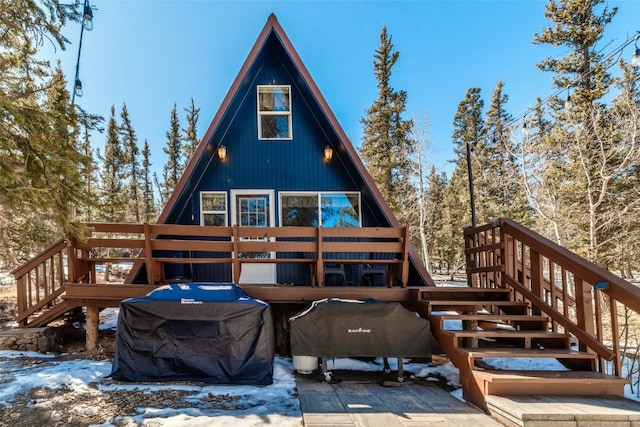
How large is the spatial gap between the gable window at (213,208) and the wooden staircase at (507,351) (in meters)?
4.17

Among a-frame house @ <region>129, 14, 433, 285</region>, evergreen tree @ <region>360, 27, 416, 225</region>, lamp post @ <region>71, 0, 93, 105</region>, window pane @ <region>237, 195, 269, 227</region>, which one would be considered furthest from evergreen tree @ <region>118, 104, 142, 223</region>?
window pane @ <region>237, 195, 269, 227</region>

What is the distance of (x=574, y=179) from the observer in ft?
38.9

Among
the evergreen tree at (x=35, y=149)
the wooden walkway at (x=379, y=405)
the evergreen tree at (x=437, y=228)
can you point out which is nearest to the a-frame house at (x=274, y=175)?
the wooden walkway at (x=379, y=405)

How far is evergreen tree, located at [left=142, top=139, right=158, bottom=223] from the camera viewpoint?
2921 centimetres

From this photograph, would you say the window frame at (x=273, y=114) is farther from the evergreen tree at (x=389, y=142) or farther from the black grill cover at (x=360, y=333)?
the evergreen tree at (x=389, y=142)

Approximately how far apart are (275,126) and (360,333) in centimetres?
469

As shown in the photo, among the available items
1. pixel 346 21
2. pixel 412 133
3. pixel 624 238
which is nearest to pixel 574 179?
pixel 624 238

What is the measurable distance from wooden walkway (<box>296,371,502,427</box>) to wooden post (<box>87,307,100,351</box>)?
351 cm

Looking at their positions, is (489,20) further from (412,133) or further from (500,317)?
(500,317)

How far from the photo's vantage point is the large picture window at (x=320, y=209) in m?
6.87

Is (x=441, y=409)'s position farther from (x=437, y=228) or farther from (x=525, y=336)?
(x=437, y=228)

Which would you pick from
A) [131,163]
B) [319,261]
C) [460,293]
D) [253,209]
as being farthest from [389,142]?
[131,163]

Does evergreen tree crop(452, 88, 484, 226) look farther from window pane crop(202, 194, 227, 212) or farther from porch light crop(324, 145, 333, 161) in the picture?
window pane crop(202, 194, 227, 212)

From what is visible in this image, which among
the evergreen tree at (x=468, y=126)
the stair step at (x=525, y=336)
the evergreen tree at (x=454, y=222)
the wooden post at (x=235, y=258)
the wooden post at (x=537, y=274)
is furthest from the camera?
the evergreen tree at (x=468, y=126)
